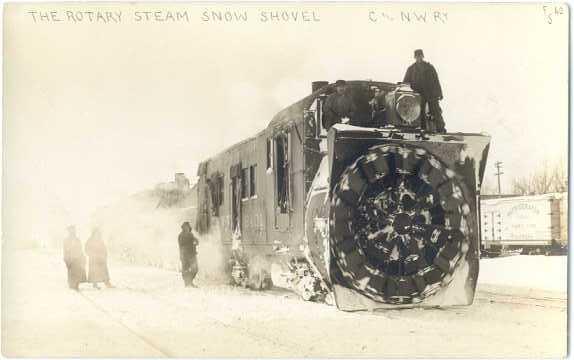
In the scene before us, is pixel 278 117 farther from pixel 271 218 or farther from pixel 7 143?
pixel 7 143

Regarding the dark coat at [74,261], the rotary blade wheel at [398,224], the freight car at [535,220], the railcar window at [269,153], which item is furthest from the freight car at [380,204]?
the dark coat at [74,261]

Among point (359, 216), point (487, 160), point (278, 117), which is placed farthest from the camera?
point (278, 117)

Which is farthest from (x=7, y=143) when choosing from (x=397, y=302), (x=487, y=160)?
(x=487, y=160)

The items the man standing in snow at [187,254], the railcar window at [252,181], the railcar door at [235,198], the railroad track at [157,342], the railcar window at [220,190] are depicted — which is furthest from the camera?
the railcar window at [220,190]

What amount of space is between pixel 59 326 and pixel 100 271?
1275 millimetres

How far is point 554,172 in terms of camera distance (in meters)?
10.6

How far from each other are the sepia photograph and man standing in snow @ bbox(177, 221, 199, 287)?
1.01 metres

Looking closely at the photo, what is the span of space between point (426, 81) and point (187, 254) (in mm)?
5161

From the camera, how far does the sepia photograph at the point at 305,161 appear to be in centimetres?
955

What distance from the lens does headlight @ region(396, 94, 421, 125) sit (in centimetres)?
1005

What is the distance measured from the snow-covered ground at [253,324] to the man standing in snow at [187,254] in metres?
1.20

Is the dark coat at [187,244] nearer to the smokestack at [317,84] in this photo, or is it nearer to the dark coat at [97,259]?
the dark coat at [97,259]

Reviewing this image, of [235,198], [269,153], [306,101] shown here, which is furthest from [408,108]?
[235,198]

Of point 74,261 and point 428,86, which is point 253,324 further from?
point 428,86
